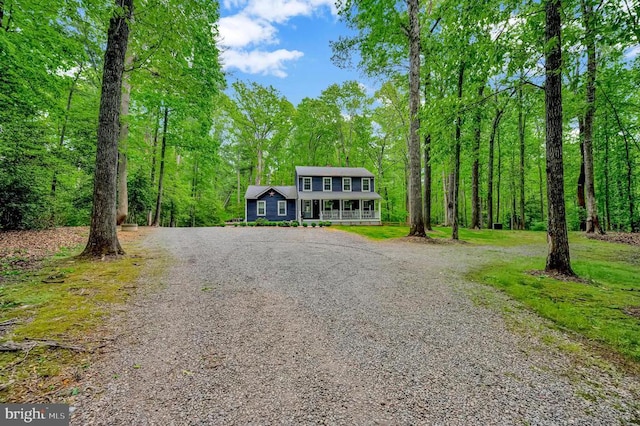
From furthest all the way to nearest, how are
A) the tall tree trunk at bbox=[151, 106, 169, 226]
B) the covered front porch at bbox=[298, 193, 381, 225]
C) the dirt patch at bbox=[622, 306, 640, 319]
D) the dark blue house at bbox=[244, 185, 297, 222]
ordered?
the dark blue house at bbox=[244, 185, 297, 222]
the covered front porch at bbox=[298, 193, 381, 225]
the tall tree trunk at bbox=[151, 106, 169, 226]
the dirt patch at bbox=[622, 306, 640, 319]

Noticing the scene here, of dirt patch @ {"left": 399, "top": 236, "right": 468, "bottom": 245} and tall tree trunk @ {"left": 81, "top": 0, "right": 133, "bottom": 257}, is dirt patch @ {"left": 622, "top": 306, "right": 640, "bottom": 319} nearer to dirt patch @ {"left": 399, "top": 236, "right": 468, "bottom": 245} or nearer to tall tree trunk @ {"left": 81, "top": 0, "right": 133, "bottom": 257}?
dirt patch @ {"left": 399, "top": 236, "right": 468, "bottom": 245}

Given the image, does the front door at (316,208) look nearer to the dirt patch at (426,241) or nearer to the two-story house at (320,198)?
the two-story house at (320,198)

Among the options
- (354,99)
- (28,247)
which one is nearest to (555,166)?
(28,247)

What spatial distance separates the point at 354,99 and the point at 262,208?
13935mm

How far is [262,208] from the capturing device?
78.1ft

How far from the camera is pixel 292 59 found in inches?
859

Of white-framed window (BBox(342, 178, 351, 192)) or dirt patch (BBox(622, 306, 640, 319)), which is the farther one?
white-framed window (BBox(342, 178, 351, 192))

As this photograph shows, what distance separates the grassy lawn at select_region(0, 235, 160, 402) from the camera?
1.96m

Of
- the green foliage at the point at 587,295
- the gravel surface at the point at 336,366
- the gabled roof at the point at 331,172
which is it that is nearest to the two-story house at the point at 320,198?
the gabled roof at the point at 331,172

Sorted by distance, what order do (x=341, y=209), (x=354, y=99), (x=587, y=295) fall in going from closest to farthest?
(x=587, y=295)
(x=341, y=209)
(x=354, y=99)

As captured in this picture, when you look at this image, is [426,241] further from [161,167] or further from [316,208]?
[161,167]

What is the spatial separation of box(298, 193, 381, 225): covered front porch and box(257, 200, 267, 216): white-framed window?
3216 millimetres

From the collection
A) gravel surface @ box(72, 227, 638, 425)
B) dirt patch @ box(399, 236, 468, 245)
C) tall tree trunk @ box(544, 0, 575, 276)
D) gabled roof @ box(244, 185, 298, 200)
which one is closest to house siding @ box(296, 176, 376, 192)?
gabled roof @ box(244, 185, 298, 200)

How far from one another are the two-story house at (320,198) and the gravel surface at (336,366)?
19026 mm
